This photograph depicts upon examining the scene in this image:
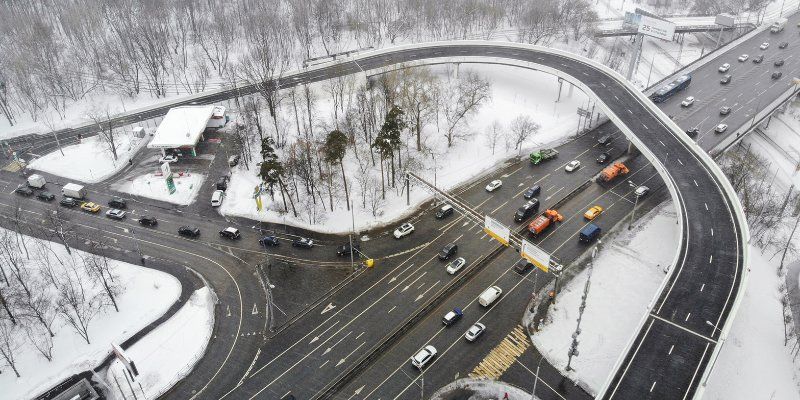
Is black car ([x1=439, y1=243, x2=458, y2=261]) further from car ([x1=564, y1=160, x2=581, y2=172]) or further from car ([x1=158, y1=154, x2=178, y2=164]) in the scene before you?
car ([x1=158, y1=154, x2=178, y2=164])

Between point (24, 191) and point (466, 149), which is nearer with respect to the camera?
point (24, 191)

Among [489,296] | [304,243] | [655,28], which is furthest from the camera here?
[655,28]

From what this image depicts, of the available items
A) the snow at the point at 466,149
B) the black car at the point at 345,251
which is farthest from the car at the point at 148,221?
the black car at the point at 345,251

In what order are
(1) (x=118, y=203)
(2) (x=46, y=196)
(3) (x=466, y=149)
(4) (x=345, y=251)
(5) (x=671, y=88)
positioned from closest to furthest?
1. (4) (x=345, y=251)
2. (1) (x=118, y=203)
3. (2) (x=46, y=196)
4. (3) (x=466, y=149)
5. (5) (x=671, y=88)

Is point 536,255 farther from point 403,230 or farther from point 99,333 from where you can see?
point 99,333

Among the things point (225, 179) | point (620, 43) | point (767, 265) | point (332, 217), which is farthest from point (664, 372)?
point (620, 43)

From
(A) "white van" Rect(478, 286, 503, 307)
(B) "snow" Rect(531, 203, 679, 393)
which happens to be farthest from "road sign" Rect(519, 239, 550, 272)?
(B) "snow" Rect(531, 203, 679, 393)

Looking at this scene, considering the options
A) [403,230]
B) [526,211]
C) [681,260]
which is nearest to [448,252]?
[403,230]

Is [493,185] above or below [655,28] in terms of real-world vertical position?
below
